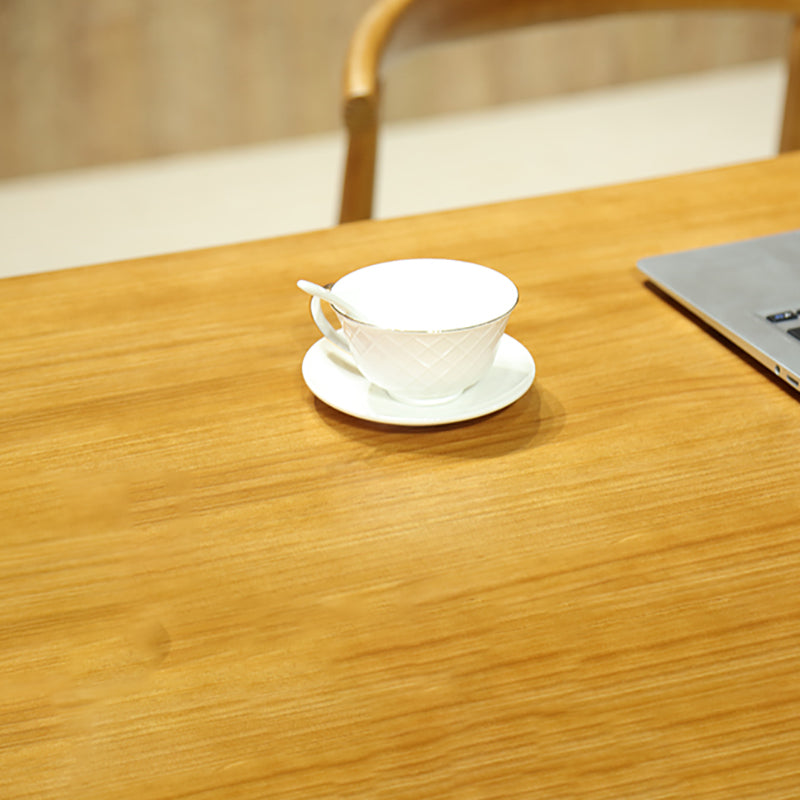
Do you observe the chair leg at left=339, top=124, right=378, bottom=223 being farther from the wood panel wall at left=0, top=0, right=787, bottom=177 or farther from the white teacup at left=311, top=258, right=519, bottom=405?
the wood panel wall at left=0, top=0, right=787, bottom=177

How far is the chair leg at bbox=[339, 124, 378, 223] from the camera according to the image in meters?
0.94

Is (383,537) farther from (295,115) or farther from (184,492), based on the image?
(295,115)

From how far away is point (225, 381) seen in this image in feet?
1.93

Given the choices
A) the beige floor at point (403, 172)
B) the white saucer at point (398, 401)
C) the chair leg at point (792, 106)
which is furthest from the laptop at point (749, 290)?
the beige floor at point (403, 172)

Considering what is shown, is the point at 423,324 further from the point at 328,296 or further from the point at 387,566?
the point at 387,566

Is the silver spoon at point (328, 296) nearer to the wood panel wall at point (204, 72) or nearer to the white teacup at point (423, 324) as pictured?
the white teacup at point (423, 324)

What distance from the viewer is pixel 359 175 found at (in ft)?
3.16

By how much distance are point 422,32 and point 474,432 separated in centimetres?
64

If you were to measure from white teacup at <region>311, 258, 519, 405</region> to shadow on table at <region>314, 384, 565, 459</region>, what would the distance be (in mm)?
18

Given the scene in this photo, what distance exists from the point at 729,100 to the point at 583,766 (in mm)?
3072

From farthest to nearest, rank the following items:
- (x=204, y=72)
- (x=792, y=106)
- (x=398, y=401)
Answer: (x=204, y=72), (x=792, y=106), (x=398, y=401)

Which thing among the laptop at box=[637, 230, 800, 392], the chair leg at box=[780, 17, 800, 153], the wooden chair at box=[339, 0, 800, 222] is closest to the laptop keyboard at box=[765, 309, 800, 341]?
the laptop at box=[637, 230, 800, 392]

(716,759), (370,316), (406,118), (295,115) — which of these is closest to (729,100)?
(406,118)

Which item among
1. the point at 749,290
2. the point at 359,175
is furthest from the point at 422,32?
the point at 749,290
